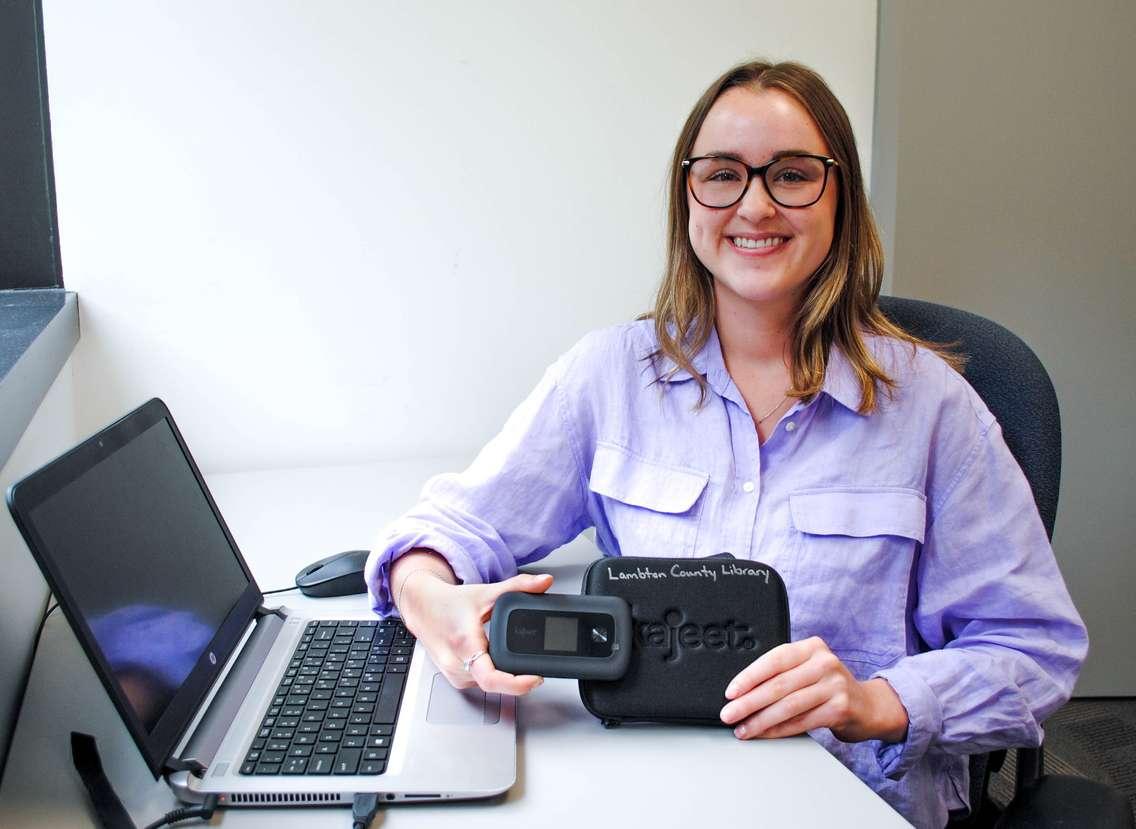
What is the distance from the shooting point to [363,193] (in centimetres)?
156

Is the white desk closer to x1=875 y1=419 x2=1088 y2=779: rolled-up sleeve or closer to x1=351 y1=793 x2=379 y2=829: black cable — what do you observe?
x1=351 y1=793 x2=379 y2=829: black cable

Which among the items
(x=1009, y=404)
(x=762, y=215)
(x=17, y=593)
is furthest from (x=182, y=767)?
(x=1009, y=404)

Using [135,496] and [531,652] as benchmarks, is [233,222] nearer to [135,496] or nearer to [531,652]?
[135,496]

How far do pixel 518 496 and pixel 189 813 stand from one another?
524 millimetres

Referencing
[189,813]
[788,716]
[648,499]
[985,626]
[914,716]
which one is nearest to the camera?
[189,813]

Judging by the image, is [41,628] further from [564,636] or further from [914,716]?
[914,716]

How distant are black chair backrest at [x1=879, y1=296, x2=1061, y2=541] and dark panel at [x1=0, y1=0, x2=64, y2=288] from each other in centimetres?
127

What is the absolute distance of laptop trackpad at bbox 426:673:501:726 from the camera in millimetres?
821

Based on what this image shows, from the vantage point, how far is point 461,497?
1.12 metres

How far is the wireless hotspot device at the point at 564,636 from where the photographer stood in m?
0.79

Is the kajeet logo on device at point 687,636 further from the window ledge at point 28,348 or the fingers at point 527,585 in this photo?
the window ledge at point 28,348

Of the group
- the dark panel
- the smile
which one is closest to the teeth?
the smile

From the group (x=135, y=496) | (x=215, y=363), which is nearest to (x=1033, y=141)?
(x=215, y=363)

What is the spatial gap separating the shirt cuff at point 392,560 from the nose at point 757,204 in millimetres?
481
